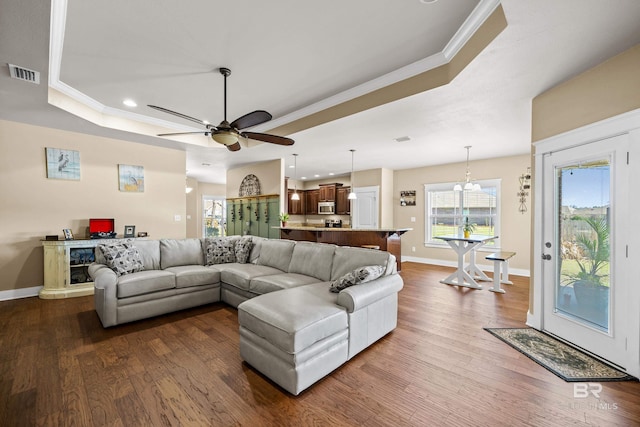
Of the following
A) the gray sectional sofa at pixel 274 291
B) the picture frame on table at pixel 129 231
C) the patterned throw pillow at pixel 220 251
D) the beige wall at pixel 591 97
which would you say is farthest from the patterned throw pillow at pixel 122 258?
the beige wall at pixel 591 97

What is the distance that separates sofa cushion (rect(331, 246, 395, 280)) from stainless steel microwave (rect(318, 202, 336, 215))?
6.05 m

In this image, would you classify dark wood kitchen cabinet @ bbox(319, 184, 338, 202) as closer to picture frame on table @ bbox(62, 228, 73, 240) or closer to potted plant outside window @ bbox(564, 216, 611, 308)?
picture frame on table @ bbox(62, 228, 73, 240)

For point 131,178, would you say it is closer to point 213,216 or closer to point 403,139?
point 403,139

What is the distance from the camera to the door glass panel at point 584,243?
2.53 metres

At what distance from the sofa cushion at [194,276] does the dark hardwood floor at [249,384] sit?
1.74 ft

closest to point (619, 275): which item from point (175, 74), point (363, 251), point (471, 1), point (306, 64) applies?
point (363, 251)

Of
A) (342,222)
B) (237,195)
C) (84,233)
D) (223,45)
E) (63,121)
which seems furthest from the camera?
(342,222)

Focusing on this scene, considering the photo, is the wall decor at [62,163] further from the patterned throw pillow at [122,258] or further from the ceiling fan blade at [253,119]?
the ceiling fan blade at [253,119]

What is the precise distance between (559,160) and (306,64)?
9.56ft

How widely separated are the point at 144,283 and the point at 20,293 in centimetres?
282

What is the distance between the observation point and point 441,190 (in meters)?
7.18

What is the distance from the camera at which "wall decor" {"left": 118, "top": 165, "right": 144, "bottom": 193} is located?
521cm

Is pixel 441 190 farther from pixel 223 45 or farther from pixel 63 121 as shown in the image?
pixel 63 121

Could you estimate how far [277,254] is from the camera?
4.09m
